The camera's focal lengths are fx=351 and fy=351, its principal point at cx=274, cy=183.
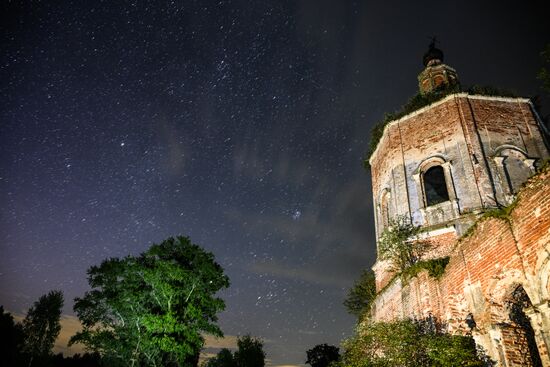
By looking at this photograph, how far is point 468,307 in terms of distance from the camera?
9055 millimetres

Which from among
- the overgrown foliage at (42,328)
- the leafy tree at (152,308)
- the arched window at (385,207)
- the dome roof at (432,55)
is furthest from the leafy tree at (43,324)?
the dome roof at (432,55)

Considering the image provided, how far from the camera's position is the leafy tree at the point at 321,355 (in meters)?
35.8

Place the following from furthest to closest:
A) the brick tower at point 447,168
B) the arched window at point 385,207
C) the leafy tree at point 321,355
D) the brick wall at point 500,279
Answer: the leafy tree at point 321,355, the arched window at point 385,207, the brick tower at point 447,168, the brick wall at point 500,279

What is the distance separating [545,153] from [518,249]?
9726 millimetres

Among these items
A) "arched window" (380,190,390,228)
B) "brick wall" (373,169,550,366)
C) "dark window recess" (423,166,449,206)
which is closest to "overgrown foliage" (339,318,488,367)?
"brick wall" (373,169,550,366)

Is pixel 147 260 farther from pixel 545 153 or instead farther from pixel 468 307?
pixel 545 153

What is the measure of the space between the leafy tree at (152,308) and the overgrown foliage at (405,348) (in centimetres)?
1181

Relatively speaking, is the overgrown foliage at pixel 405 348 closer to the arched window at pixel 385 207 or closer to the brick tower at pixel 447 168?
the brick tower at pixel 447 168

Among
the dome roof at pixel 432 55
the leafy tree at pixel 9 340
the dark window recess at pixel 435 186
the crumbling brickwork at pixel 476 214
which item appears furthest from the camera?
the leafy tree at pixel 9 340

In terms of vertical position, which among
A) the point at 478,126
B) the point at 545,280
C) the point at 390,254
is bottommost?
the point at 545,280

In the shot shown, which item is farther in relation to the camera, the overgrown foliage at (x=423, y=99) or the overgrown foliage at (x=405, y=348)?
the overgrown foliage at (x=423, y=99)

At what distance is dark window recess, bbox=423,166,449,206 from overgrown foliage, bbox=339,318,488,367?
7.73 m

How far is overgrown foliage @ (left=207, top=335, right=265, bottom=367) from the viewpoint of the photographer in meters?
47.1

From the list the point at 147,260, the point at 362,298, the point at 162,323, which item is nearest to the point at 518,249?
the point at 162,323
